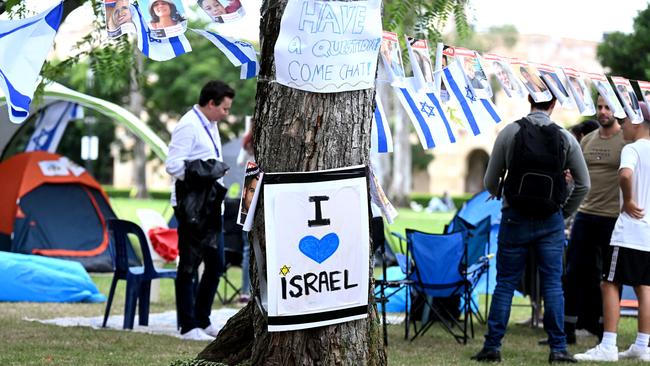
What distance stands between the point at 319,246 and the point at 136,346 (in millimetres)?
3065

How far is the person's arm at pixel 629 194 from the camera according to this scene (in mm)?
7066

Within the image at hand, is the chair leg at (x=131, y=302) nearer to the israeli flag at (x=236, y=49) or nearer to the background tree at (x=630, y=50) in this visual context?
the israeli flag at (x=236, y=49)

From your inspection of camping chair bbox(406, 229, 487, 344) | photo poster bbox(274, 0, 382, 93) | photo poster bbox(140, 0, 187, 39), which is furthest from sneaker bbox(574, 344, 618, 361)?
photo poster bbox(140, 0, 187, 39)

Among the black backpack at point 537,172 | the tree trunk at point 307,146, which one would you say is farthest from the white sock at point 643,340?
the tree trunk at point 307,146

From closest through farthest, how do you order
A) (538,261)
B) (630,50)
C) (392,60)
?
(392,60)
(538,261)
(630,50)

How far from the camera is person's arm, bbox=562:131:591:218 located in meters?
6.93

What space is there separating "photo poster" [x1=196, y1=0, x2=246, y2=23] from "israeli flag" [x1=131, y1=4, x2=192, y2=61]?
0.22 m

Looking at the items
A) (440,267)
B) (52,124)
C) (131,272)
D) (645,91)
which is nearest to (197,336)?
(131,272)

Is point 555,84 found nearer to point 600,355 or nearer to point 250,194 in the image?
point 600,355

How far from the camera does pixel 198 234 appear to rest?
7496mm

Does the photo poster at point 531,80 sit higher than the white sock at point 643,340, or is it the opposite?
the photo poster at point 531,80

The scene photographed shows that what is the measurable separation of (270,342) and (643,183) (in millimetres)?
3526

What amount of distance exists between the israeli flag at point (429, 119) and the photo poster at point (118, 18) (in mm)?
2298

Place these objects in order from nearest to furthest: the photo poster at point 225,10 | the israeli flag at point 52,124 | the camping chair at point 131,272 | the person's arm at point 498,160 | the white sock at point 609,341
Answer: the photo poster at point 225,10, the person's arm at point 498,160, the white sock at point 609,341, the camping chair at point 131,272, the israeli flag at point 52,124
